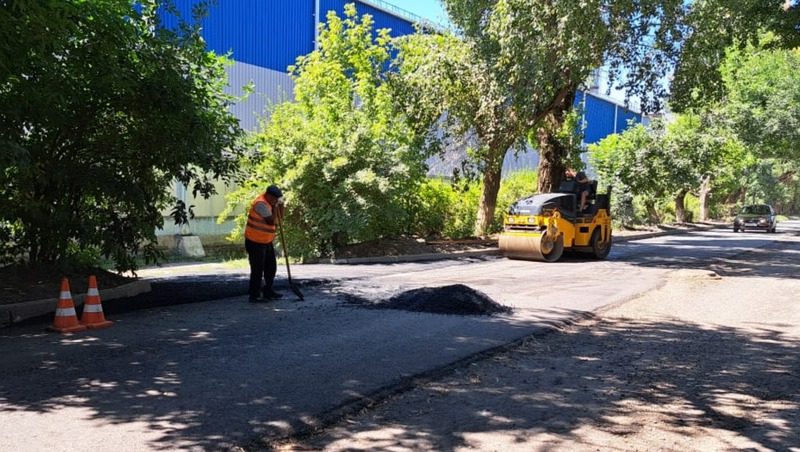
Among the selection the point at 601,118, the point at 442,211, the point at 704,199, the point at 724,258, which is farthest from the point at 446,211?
the point at 601,118

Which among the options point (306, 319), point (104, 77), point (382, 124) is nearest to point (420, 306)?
point (306, 319)

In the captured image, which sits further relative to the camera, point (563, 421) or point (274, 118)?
point (274, 118)

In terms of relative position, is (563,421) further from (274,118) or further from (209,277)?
(274,118)

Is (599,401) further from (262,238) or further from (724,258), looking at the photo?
(724,258)

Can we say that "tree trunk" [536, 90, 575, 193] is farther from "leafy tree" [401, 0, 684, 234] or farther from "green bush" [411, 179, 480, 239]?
"green bush" [411, 179, 480, 239]

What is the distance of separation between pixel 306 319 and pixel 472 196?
15.0m

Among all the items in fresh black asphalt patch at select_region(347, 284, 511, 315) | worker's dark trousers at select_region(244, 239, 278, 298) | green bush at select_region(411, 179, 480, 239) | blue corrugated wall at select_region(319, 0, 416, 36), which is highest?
blue corrugated wall at select_region(319, 0, 416, 36)

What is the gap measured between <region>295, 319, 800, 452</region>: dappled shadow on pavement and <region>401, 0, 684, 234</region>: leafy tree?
9857 mm

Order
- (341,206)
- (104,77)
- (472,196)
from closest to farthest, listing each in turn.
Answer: (104,77) → (341,206) → (472,196)

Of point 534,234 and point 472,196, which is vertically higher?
point 472,196

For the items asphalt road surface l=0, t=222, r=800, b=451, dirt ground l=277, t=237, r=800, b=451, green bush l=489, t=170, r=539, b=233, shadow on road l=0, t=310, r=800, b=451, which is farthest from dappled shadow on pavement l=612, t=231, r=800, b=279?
shadow on road l=0, t=310, r=800, b=451

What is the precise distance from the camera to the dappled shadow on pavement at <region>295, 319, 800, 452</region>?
163 inches

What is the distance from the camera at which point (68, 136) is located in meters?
8.79

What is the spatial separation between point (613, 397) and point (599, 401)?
7.4 inches
